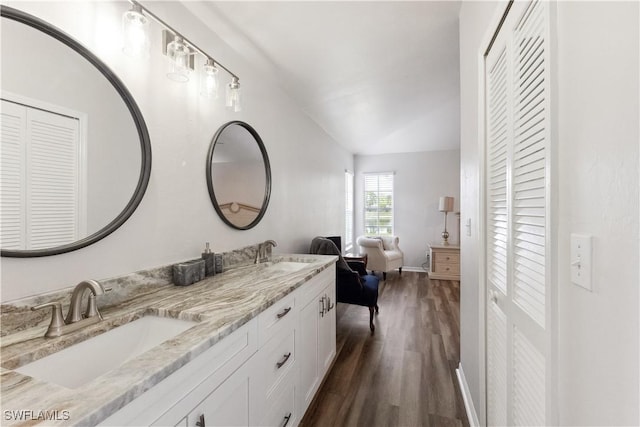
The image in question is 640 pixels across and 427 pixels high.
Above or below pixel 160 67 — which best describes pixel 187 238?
below

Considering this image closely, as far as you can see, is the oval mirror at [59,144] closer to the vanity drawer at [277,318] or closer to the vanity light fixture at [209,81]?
the vanity light fixture at [209,81]

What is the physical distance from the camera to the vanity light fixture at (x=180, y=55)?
126 cm

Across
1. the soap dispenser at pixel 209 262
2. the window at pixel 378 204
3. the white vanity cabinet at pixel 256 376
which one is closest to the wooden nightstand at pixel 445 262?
the window at pixel 378 204

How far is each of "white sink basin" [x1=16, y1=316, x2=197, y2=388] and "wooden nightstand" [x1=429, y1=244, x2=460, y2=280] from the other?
4.75 meters

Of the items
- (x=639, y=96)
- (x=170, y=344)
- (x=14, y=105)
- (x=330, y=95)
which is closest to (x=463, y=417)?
(x=170, y=344)

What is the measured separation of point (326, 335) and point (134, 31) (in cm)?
220

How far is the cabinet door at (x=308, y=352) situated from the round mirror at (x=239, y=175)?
845 mm

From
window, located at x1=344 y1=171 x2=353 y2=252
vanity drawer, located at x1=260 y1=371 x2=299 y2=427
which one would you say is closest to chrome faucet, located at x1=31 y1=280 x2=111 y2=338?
vanity drawer, located at x1=260 y1=371 x2=299 y2=427

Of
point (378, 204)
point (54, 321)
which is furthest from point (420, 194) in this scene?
point (54, 321)

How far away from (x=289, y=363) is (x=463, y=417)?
1.17 meters

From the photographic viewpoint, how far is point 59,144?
42.7 inches

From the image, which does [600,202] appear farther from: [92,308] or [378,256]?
[378,256]

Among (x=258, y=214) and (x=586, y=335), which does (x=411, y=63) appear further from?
(x=586, y=335)

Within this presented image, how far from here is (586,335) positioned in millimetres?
597
